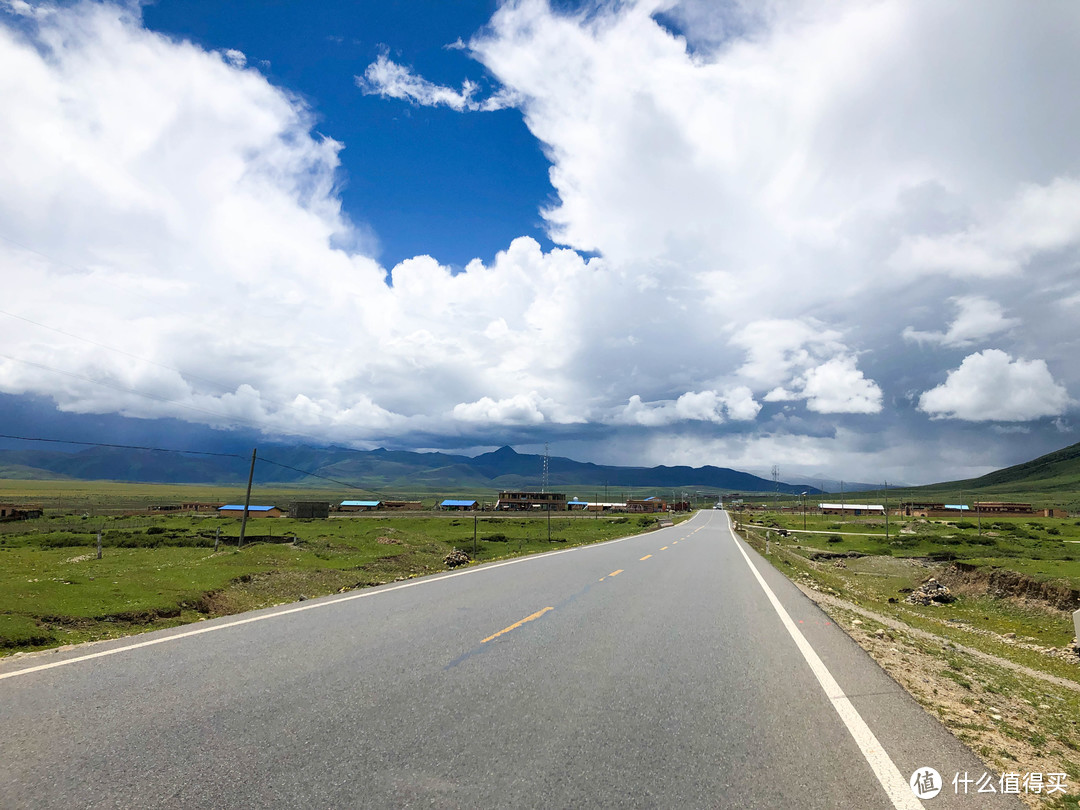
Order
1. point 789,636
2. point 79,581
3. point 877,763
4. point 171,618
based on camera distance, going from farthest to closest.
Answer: point 79,581, point 171,618, point 789,636, point 877,763

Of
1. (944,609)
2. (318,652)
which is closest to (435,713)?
(318,652)

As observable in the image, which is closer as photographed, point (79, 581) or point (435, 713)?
point (435, 713)

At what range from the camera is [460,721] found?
5562 millimetres

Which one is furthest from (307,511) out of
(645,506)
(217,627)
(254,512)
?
(645,506)

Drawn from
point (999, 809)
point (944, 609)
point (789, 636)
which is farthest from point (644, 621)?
point (944, 609)

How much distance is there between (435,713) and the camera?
5754 mm

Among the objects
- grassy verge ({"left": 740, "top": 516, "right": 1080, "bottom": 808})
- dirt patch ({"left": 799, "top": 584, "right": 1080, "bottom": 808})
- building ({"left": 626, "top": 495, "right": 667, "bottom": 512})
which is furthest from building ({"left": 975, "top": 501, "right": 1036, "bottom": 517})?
dirt patch ({"left": 799, "top": 584, "right": 1080, "bottom": 808})

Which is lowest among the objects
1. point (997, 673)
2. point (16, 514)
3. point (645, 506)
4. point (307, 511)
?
point (16, 514)

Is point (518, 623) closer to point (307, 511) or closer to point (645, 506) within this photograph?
point (307, 511)

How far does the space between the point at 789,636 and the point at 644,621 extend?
8.74ft

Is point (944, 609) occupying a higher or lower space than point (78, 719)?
lower

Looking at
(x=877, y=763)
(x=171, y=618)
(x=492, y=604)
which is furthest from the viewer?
(x=171, y=618)

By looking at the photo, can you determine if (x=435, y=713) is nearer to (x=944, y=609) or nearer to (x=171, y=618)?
(x=171, y=618)

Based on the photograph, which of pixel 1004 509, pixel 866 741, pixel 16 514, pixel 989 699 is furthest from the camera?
pixel 1004 509
